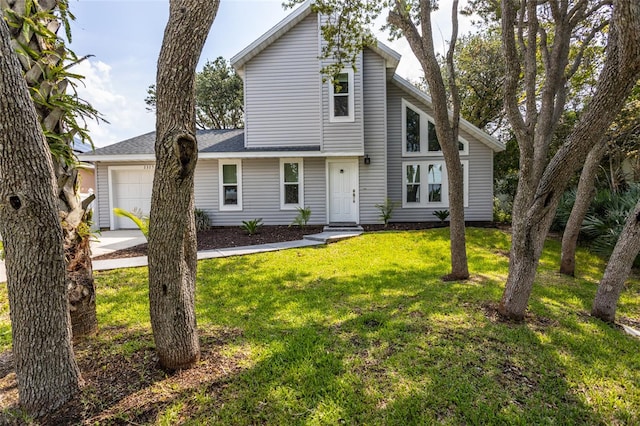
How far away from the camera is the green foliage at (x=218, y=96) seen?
74.5 ft

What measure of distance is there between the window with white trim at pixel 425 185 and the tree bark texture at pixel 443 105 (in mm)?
6638

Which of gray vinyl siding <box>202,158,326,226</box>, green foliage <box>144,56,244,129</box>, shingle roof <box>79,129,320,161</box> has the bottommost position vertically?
gray vinyl siding <box>202,158,326,226</box>

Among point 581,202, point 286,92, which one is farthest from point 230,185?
point 581,202

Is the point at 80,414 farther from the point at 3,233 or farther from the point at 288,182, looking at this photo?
the point at 288,182

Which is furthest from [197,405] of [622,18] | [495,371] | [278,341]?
[622,18]

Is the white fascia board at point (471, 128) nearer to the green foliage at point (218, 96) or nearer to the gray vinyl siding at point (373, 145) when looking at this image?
the gray vinyl siding at point (373, 145)

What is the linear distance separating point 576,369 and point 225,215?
10.2 metres

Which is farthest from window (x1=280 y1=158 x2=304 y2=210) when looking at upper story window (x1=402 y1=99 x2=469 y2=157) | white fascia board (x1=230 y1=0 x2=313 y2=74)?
→ upper story window (x1=402 y1=99 x2=469 y2=157)

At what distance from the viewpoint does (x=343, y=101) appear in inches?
405

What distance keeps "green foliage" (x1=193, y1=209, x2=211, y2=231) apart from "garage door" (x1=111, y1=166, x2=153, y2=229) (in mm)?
2119

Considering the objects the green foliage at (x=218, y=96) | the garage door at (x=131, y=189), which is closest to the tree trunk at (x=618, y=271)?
the garage door at (x=131, y=189)

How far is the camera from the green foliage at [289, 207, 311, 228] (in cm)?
1044

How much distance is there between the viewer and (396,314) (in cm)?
372

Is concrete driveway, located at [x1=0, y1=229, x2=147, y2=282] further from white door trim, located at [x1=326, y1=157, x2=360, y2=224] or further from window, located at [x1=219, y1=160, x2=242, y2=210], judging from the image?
white door trim, located at [x1=326, y1=157, x2=360, y2=224]
